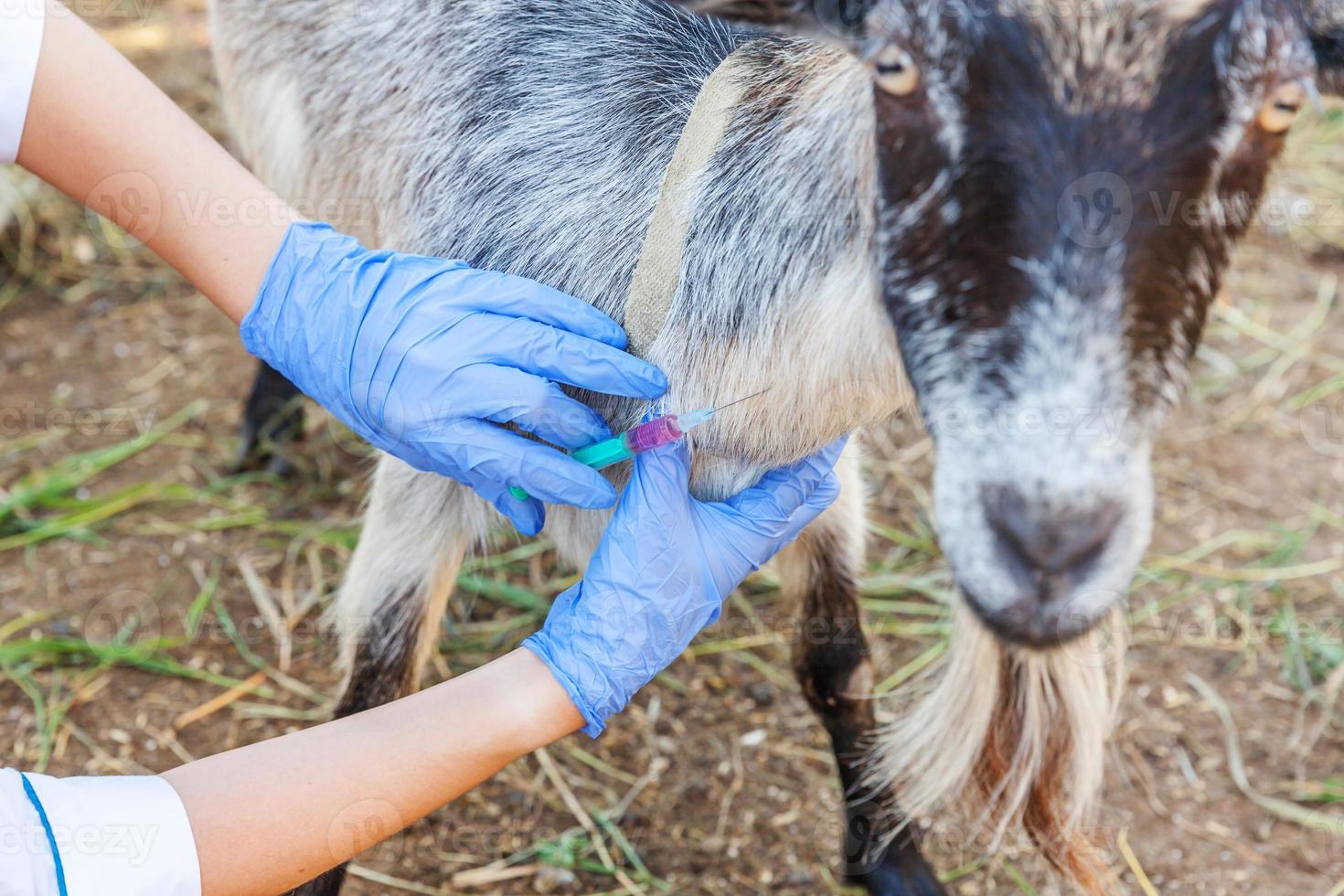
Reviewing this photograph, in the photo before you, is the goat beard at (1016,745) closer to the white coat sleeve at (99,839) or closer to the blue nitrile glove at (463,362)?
the blue nitrile glove at (463,362)

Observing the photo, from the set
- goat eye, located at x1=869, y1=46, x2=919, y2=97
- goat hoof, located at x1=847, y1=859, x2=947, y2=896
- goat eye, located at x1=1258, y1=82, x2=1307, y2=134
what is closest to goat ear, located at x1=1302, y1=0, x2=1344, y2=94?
goat eye, located at x1=1258, y1=82, x2=1307, y2=134

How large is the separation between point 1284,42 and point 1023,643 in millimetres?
699

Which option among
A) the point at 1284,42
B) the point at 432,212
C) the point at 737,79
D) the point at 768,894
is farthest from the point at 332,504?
the point at 1284,42

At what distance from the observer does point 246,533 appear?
10.2 ft

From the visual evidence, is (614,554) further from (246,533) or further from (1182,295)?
(246,533)

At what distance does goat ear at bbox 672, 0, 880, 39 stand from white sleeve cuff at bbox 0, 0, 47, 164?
3.22ft

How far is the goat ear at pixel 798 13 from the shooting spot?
4.48ft

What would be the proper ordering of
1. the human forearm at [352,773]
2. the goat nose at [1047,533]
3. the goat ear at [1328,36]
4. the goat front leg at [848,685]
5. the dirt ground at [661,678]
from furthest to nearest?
the dirt ground at [661,678], the goat front leg at [848,685], the human forearm at [352,773], the goat ear at [1328,36], the goat nose at [1047,533]


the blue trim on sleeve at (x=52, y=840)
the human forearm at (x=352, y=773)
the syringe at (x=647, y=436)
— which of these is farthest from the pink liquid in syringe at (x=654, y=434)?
the blue trim on sleeve at (x=52, y=840)

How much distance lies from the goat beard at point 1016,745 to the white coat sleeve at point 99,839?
1.11 m

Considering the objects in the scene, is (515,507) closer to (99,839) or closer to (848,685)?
(99,839)

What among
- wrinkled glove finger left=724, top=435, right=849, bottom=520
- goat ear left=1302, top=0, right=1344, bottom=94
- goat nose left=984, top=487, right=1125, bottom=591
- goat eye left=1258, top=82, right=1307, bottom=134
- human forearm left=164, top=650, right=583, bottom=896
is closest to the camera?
goat nose left=984, top=487, right=1125, bottom=591

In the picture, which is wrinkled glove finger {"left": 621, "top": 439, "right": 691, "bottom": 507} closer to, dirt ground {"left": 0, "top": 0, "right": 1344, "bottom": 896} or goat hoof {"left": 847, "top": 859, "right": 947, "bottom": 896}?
dirt ground {"left": 0, "top": 0, "right": 1344, "bottom": 896}

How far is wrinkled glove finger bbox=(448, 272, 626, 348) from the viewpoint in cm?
174
